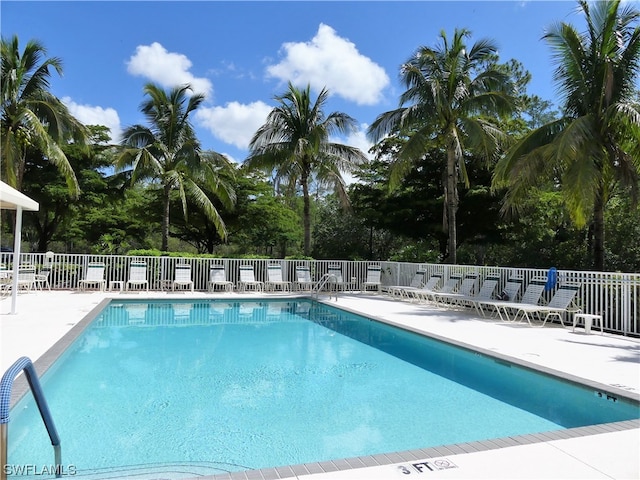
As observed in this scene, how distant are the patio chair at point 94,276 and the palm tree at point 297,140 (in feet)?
23.9

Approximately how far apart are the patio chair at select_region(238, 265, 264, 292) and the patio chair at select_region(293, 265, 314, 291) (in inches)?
55.0

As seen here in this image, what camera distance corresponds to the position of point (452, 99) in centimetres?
1478

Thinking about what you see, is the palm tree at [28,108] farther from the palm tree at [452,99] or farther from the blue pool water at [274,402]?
the palm tree at [452,99]

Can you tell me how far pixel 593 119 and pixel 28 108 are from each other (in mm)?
17257

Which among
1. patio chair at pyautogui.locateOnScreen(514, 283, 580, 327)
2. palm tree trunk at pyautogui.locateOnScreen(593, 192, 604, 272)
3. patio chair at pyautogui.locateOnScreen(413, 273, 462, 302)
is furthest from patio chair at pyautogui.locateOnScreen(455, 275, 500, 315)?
palm tree trunk at pyautogui.locateOnScreen(593, 192, 604, 272)

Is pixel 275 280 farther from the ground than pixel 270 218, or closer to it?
closer to it

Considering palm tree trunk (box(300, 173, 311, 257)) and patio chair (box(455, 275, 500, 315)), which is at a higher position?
palm tree trunk (box(300, 173, 311, 257))

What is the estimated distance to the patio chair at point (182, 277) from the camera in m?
15.0

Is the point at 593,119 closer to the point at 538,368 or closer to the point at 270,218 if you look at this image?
the point at 538,368

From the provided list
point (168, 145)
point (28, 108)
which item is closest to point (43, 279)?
point (28, 108)

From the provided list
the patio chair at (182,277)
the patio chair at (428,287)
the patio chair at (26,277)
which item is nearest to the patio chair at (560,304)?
the patio chair at (428,287)

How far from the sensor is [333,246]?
1140 inches

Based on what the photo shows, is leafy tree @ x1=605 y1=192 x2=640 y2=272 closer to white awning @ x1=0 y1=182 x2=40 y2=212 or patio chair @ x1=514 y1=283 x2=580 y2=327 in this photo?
patio chair @ x1=514 y1=283 x2=580 y2=327

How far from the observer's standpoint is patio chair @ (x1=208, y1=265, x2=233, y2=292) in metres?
15.3
